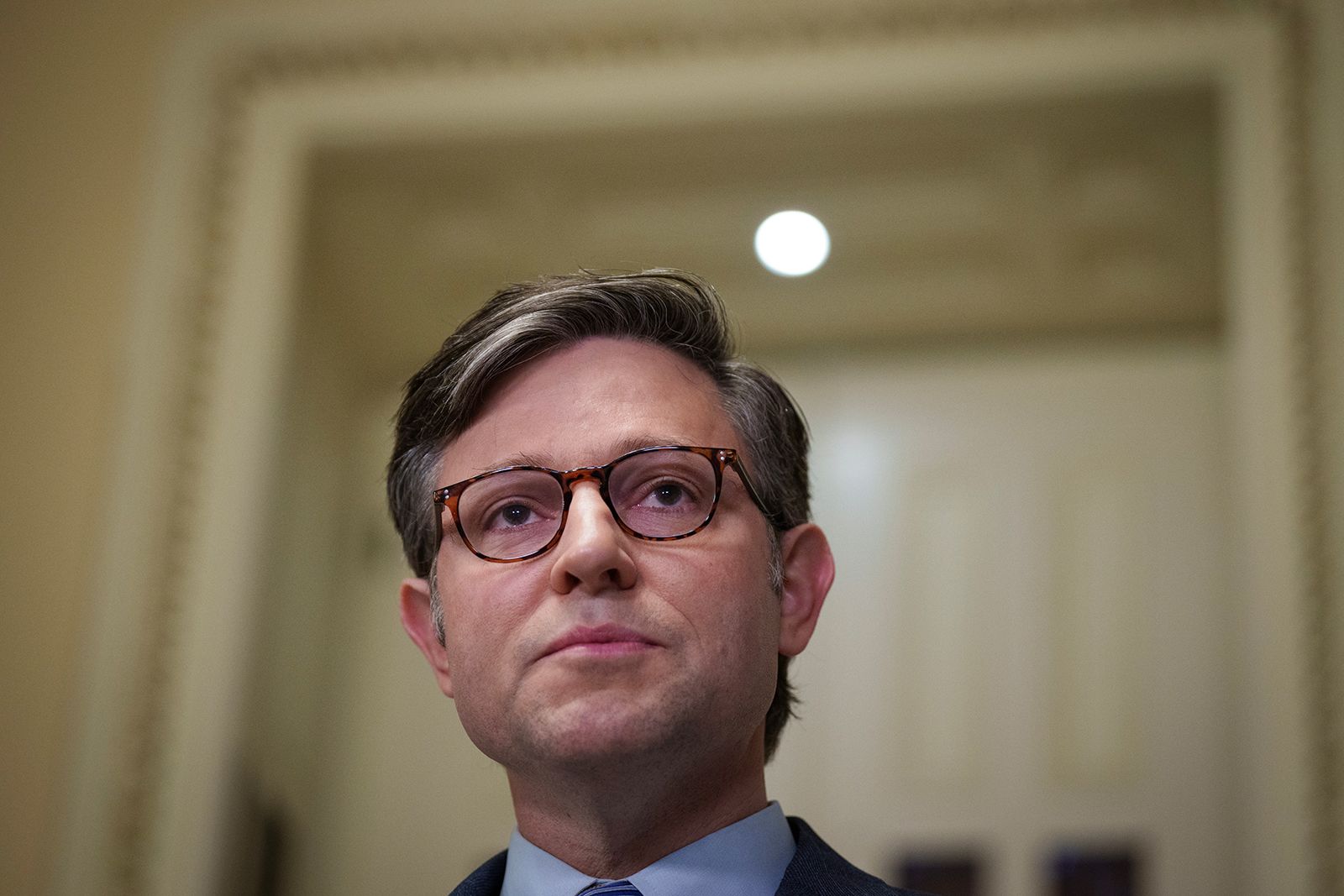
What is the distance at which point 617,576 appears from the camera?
3.75 feet

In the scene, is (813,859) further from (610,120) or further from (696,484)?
(610,120)

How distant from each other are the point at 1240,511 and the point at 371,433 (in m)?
1.64

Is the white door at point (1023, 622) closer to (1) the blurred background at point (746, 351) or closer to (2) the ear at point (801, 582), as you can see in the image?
(1) the blurred background at point (746, 351)

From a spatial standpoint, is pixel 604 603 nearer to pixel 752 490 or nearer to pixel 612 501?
pixel 612 501

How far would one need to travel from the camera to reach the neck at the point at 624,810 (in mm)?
1152

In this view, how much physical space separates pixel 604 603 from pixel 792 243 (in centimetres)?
177

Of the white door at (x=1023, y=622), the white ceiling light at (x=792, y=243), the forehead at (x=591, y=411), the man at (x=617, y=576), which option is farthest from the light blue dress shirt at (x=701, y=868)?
the white ceiling light at (x=792, y=243)

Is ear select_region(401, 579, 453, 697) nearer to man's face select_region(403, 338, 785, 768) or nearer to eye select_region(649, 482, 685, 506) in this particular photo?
man's face select_region(403, 338, 785, 768)

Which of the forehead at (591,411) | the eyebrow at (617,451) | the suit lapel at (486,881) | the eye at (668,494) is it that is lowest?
the suit lapel at (486,881)

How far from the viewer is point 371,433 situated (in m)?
2.92

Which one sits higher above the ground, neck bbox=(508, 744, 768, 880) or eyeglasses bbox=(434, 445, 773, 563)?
eyeglasses bbox=(434, 445, 773, 563)

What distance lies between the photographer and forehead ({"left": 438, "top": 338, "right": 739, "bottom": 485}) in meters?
1.23

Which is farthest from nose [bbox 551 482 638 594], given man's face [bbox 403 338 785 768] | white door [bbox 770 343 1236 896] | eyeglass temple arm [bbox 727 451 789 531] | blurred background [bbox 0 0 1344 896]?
white door [bbox 770 343 1236 896]

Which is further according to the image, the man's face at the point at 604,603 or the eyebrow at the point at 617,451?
the eyebrow at the point at 617,451
